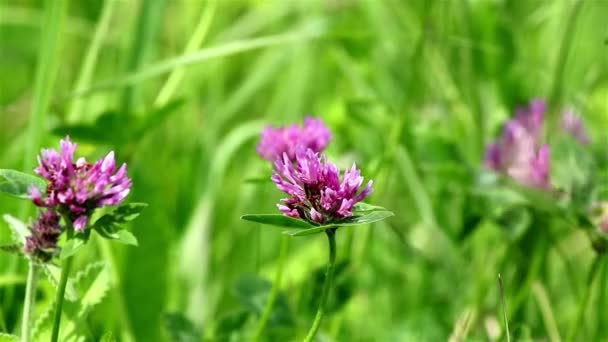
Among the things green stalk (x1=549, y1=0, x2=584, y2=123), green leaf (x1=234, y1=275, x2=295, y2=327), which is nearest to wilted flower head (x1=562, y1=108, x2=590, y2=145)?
green stalk (x1=549, y1=0, x2=584, y2=123)

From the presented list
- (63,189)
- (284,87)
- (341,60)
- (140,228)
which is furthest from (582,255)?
(63,189)

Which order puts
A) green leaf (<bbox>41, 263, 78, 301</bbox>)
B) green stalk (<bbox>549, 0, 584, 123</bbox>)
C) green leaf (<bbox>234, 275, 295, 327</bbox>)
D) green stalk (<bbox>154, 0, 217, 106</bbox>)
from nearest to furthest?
green leaf (<bbox>41, 263, 78, 301</bbox>)
green leaf (<bbox>234, 275, 295, 327</bbox>)
green stalk (<bbox>549, 0, 584, 123</bbox>)
green stalk (<bbox>154, 0, 217, 106</bbox>)

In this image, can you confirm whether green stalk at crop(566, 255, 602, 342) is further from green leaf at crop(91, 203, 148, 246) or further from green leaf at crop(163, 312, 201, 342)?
green leaf at crop(91, 203, 148, 246)

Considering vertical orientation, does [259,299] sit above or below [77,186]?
below

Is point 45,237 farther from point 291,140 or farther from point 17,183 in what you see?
point 291,140

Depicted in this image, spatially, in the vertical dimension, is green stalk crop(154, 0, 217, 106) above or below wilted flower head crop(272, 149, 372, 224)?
above

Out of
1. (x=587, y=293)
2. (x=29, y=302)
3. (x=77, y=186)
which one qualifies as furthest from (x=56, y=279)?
(x=587, y=293)

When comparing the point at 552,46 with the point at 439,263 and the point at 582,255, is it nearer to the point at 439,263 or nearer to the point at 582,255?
the point at 582,255
